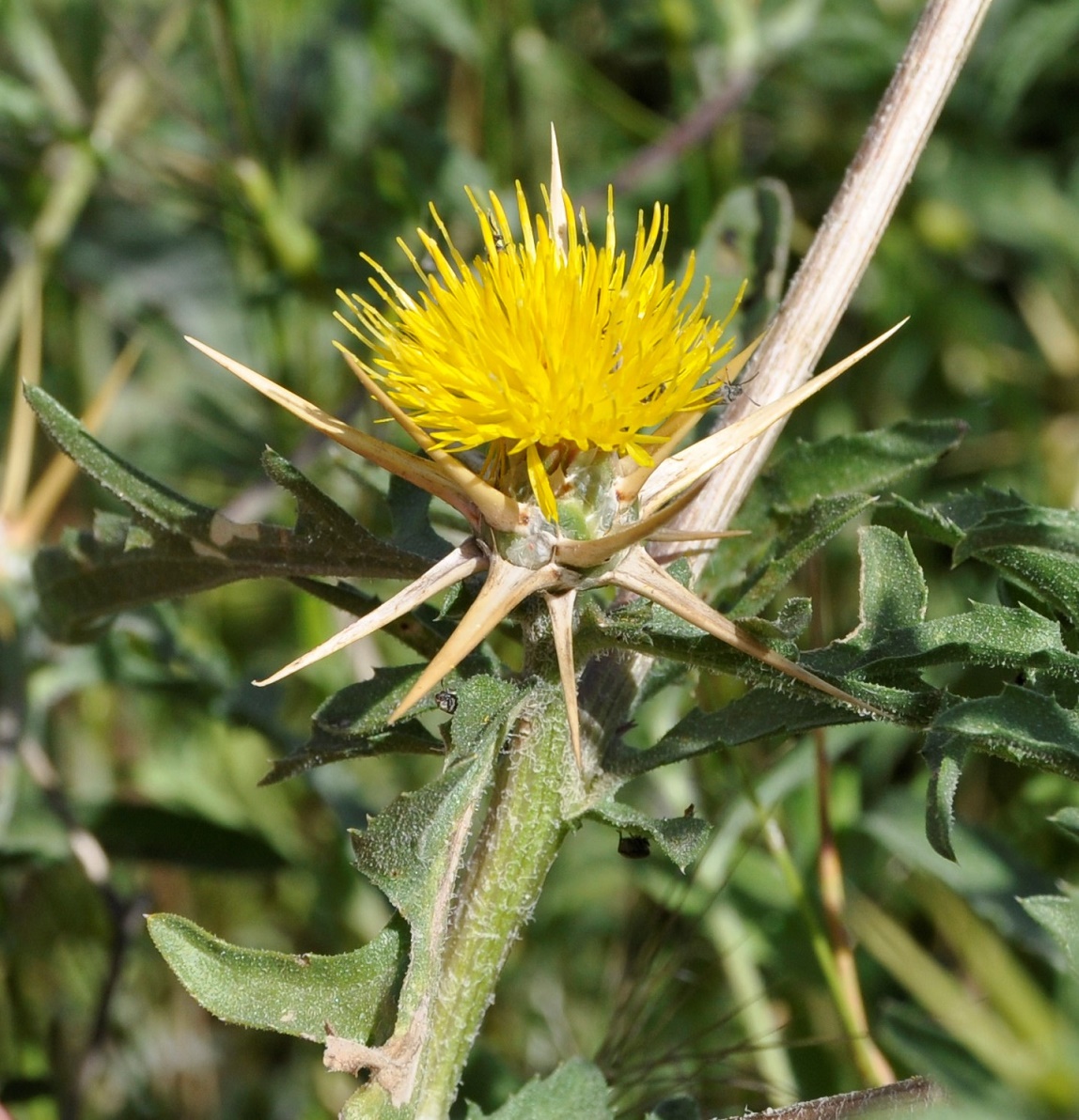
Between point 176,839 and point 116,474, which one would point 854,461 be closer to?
point 116,474

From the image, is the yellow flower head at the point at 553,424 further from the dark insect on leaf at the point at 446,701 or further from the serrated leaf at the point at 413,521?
the serrated leaf at the point at 413,521

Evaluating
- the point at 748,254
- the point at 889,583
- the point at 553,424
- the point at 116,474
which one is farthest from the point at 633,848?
the point at 748,254

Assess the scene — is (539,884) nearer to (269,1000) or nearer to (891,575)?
(269,1000)

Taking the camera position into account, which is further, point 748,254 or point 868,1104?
point 748,254

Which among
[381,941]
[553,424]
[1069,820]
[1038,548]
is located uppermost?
[553,424]

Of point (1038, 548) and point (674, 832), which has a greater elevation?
point (1038, 548)

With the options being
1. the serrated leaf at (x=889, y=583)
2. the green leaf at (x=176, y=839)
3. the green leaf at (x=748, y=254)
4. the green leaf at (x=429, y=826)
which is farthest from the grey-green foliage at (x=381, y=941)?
the green leaf at (x=176, y=839)
